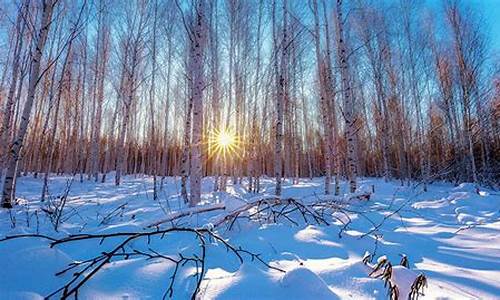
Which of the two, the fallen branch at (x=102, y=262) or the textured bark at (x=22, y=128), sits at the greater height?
the textured bark at (x=22, y=128)

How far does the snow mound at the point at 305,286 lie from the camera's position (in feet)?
3.85

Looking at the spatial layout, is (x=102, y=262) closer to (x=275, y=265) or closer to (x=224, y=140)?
(x=275, y=265)

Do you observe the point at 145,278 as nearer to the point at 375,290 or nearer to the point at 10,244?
the point at 10,244

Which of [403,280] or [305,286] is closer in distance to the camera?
[403,280]

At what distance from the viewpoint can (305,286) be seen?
121 cm

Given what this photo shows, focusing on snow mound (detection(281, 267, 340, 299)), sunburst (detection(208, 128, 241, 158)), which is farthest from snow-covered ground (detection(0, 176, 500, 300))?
sunburst (detection(208, 128, 241, 158))

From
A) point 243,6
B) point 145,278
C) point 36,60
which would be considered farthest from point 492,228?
point 243,6

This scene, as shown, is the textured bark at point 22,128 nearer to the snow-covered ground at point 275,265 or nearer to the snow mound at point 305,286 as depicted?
the snow-covered ground at point 275,265

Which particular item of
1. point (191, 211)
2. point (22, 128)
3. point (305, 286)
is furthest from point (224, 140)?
point (305, 286)

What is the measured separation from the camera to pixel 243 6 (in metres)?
12.5

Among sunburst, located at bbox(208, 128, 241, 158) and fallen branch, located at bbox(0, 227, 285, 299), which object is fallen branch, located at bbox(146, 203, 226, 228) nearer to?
fallen branch, located at bbox(0, 227, 285, 299)

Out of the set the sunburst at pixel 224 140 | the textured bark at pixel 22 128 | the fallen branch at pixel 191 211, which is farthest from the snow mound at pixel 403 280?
the sunburst at pixel 224 140

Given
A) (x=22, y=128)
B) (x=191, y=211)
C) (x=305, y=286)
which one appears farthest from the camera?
(x=22, y=128)

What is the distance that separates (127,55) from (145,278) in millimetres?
13293
